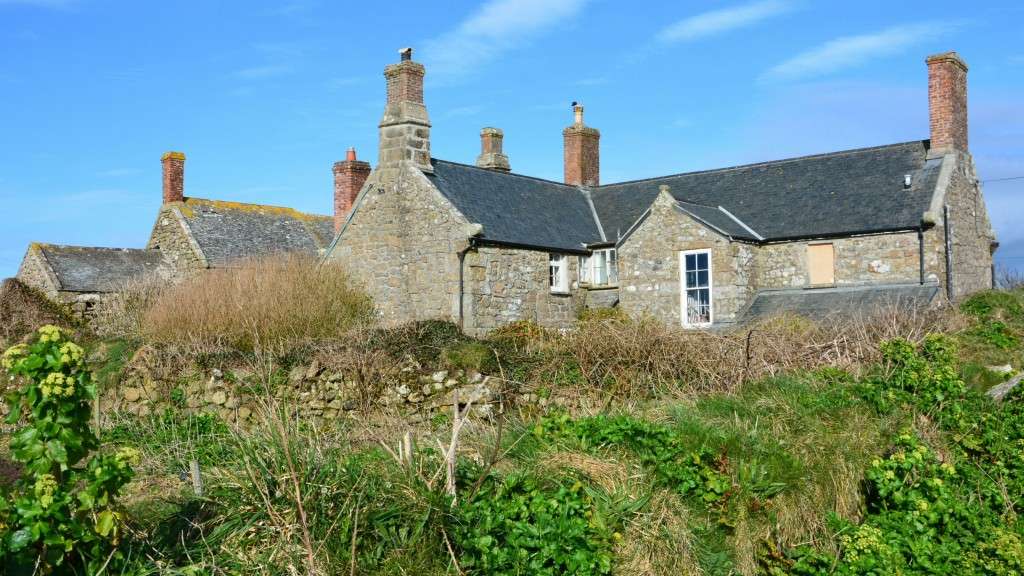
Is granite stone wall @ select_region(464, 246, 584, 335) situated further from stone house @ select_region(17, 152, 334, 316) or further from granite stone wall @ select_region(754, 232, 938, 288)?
stone house @ select_region(17, 152, 334, 316)

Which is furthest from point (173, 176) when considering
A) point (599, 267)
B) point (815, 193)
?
point (815, 193)

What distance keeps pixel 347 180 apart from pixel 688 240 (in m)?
10.7

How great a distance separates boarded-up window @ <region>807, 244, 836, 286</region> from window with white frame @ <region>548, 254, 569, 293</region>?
5.79m

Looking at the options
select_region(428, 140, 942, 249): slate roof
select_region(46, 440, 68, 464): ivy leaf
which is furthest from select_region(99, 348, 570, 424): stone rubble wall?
select_region(428, 140, 942, 249): slate roof

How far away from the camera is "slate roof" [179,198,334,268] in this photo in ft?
98.4

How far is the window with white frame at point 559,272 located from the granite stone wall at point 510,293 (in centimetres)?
13

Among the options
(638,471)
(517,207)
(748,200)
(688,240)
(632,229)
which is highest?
(748,200)

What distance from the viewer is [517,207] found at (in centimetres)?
2356

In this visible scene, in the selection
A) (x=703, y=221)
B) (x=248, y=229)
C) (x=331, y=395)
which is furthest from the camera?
(x=248, y=229)

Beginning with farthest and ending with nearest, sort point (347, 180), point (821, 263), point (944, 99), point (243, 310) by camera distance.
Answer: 1. point (347, 180)
2. point (944, 99)
3. point (821, 263)
4. point (243, 310)

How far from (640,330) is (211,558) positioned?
7.42 metres

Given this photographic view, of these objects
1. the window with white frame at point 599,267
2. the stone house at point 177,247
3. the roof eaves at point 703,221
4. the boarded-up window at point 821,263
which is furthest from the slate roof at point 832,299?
the stone house at point 177,247

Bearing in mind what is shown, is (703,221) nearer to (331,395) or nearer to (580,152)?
(580,152)

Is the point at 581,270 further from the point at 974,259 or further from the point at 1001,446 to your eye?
the point at 1001,446
